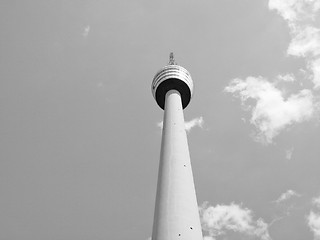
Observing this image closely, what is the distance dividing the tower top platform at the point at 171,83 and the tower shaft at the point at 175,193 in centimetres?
1557

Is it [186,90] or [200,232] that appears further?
[186,90]

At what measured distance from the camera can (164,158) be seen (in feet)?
142

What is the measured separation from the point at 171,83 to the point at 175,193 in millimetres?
30934

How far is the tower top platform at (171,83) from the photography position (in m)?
64.8

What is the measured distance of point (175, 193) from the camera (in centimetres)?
3716

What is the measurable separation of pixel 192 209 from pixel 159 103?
3292 cm

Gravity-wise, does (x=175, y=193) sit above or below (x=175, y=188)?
below

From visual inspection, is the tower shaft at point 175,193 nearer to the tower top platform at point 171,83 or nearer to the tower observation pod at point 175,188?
the tower observation pod at point 175,188

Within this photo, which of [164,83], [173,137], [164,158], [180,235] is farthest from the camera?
[164,83]

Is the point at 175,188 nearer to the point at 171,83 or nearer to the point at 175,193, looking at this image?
the point at 175,193

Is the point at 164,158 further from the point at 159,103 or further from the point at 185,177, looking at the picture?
the point at 159,103

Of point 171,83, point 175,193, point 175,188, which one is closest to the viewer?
point 175,193

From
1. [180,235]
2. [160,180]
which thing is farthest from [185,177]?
[180,235]

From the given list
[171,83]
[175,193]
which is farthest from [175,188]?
[171,83]
